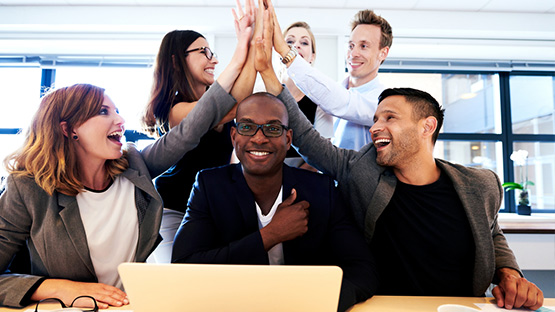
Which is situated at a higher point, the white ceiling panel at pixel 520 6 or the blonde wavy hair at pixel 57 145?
the white ceiling panel at pixel 520 6

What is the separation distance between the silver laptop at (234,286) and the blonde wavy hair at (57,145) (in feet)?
2.53

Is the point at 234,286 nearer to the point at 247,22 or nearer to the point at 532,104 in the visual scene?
the point at 247,22

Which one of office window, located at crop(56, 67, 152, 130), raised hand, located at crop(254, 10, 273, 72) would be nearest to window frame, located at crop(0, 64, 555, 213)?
office window, located at crop(56, 67, 152, 130)

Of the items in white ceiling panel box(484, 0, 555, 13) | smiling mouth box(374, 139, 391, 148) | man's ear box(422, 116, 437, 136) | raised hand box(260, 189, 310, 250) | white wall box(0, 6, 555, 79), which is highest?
white ceiling panel box(484, 0, 555, 13)

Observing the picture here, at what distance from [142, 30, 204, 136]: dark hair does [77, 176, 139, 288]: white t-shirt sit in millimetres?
463

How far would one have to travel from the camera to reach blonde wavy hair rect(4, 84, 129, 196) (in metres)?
1.33

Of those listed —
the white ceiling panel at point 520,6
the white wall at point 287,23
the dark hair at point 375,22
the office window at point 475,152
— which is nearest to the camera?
the dark hair at point 375,22

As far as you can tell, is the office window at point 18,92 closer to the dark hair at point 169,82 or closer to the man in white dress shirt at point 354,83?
the dark hair at point 169,82

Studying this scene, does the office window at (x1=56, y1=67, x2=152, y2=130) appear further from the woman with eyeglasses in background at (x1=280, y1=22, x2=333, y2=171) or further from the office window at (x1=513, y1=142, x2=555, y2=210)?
the office window at (x1=513, y1=142, x2=555, y2=210)

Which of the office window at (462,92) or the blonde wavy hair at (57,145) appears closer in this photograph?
the blonde wavy hair at (57,145)

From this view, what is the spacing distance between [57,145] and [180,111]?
533 millimetres

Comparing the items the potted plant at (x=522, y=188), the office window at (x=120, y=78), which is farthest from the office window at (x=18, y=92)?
the potted plant at (x=522, y=188)

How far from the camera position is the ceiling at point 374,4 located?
392 cm

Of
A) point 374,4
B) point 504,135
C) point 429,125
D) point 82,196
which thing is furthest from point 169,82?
point 504,135
